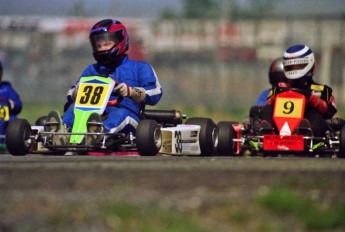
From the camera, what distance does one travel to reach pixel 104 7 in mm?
26578

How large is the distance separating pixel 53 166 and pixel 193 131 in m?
3.92

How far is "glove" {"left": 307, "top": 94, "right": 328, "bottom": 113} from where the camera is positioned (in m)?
11.9

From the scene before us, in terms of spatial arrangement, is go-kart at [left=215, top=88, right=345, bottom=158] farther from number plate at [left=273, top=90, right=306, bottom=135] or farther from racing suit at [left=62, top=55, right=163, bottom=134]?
racing suit at [left=62, top=55, right=163, bottom=134]

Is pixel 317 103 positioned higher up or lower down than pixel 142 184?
higher up

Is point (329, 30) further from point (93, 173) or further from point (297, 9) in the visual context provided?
point (93, 173)

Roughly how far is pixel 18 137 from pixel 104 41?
129 centimetres

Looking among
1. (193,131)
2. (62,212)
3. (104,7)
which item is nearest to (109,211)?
(62,212)

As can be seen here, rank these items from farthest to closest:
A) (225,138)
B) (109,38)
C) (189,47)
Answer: (189,47), (225,138), (109,38)

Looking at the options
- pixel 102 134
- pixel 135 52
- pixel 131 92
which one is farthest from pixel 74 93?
pixel 135 52

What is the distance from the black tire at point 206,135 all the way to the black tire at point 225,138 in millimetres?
70

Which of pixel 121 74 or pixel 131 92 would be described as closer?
pixel 131 92

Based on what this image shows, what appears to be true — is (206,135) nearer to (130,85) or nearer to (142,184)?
(130,85)

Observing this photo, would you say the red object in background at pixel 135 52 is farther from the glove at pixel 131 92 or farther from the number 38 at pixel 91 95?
the number 38 at pixel 91 95

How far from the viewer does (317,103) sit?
12.0m
